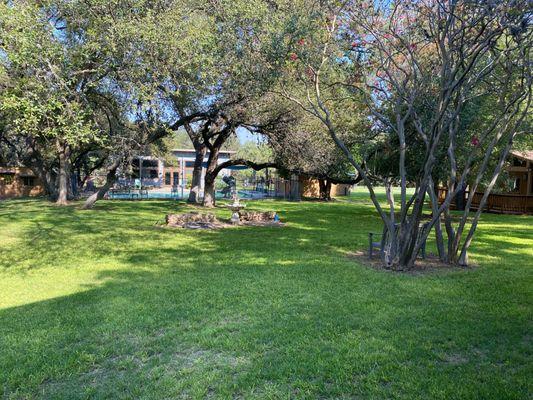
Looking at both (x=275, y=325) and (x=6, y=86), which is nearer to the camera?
(x=275, y=325)

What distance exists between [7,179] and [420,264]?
28.6 m

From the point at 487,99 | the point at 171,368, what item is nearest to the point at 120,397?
the point at 171,368

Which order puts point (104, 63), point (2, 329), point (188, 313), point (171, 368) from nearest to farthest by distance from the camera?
1. point (171, 368)
2. point (2, 329)
3. point (188, 313)
4. point (104, 63)

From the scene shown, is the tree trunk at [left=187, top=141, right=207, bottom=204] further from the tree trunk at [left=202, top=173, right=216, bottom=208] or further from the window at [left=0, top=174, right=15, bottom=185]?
the window at [left=0, top=174, right=15, bottom=185]

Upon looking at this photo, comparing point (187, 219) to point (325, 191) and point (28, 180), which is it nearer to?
point (325, 191)

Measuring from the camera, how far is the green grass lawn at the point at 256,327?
3328 millimetres

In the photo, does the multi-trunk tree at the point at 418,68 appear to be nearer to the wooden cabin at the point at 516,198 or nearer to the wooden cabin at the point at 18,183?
the wooden cabin at the point at 516,198

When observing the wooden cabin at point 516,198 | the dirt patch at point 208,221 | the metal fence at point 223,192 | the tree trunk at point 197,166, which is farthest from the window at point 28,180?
the wooden cabin at point 516,198

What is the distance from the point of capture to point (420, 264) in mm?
8062

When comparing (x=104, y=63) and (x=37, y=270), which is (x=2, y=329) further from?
(x=104, y=63)

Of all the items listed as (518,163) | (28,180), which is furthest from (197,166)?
(518,163)

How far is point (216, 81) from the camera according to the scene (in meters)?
11.4

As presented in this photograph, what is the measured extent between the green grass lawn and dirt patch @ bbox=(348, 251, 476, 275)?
25 centimetres

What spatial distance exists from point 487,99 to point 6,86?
13.4 meters
